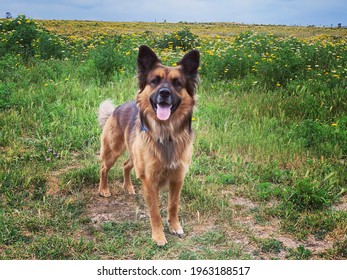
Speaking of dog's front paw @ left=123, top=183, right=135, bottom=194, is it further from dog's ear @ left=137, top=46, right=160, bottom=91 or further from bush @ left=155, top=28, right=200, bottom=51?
bush @ left=155, top=28, right=200, bottom=51

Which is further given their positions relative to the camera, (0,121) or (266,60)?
(266,60)

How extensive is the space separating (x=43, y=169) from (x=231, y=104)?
12.6 feet

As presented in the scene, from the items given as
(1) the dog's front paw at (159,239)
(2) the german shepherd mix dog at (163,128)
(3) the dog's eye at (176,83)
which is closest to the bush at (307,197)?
(2) the german shepherd mix dog at (163,128)

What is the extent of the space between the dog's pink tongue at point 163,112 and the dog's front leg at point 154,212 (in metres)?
0.62

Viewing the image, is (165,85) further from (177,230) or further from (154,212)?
(177,230)

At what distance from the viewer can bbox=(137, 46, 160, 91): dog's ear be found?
398cm

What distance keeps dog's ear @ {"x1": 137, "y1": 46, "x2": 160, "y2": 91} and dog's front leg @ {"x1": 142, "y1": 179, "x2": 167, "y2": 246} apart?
0.93 m

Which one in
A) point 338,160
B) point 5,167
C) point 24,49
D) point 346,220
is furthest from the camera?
point 24,49

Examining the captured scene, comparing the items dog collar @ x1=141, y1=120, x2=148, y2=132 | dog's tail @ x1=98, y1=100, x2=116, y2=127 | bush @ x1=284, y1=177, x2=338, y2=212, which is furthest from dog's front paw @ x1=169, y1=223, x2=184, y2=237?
dog's tail @ x1=98, y1=100, x2=116, y2=127

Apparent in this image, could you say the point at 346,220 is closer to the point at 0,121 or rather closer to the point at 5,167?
the point at 5,167

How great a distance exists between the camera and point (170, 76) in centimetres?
389
